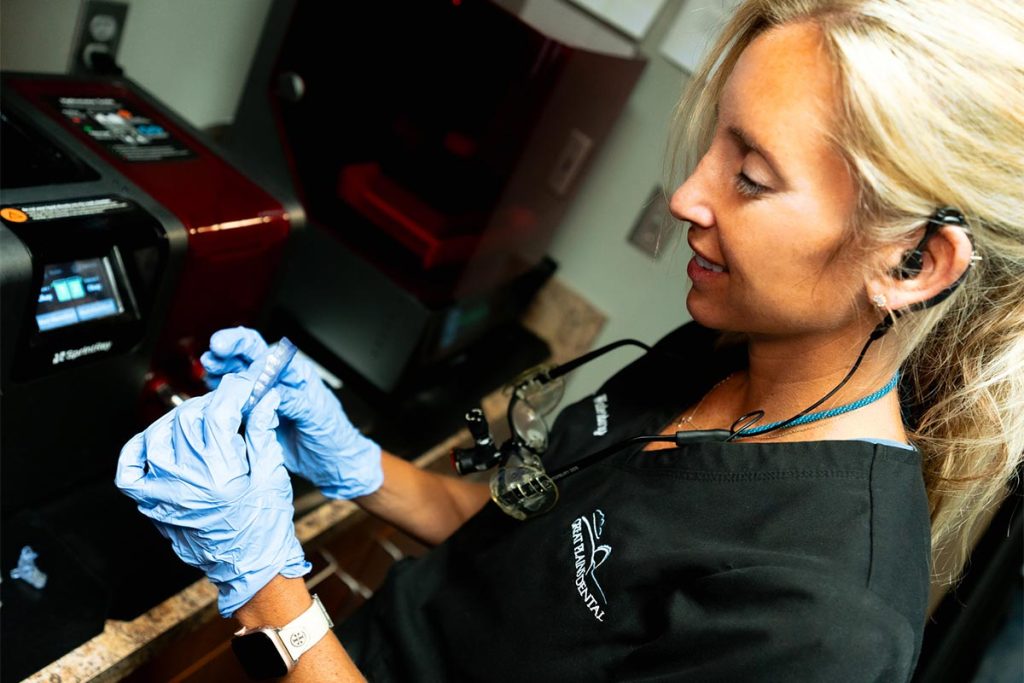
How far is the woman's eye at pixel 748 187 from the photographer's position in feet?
2.71

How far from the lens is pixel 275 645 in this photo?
86 cm

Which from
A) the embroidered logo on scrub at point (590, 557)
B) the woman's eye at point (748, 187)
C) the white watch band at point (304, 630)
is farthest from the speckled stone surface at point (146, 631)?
the woman's eye at point (748, 187)

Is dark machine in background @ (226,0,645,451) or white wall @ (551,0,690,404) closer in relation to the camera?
dark machine in background @ (226,0,645,451)

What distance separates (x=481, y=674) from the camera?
0.97m

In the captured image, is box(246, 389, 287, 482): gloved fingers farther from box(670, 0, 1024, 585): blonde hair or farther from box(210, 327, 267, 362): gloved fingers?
box(670, 0, 1024, 585): blonde hair

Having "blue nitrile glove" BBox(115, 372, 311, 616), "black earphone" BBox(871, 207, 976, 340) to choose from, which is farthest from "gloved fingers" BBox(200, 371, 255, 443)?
"black earphone" BBox(871, 207, 976, 340)

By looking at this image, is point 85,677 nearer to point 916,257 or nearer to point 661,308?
point 916,257

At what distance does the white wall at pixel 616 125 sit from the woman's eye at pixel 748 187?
72 cm

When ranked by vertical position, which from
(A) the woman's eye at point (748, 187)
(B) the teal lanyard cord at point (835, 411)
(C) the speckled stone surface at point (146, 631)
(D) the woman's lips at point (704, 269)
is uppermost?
(A) the woman's eye at point (748, 187)

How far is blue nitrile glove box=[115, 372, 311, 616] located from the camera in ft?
2.74

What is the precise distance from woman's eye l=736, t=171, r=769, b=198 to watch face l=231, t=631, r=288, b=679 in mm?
656

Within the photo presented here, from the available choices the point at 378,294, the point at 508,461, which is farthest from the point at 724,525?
the point at 378,294

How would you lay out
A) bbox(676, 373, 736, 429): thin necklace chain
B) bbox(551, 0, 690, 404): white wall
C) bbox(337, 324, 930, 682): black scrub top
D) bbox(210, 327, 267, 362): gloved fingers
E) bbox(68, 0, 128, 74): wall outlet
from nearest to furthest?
bbox(337, 324, 930, 682): black scrub top
bbox(210, 327, 267, 362): gloved fingers
bbox(676, 373, 736, 429): thin necklace chain
bbox(68, 0, 128, 74): wall outlet
bbox(551, 0, 690, 404): white wall

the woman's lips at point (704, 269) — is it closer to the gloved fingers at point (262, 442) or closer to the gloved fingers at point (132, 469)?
the gloved fingers at point (262, 442)
